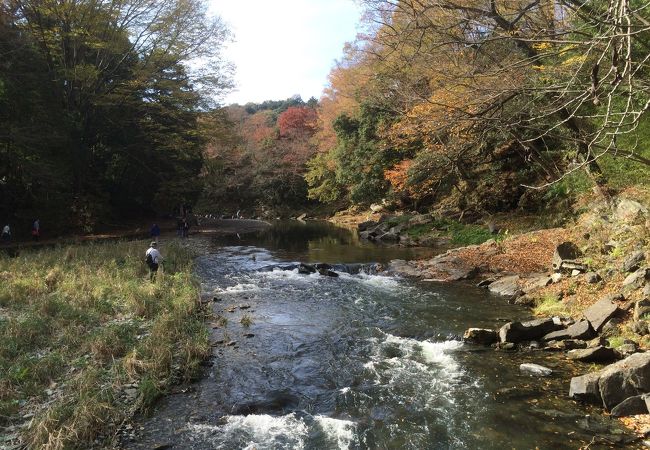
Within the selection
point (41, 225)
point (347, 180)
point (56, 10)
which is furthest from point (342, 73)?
point (41, 225)

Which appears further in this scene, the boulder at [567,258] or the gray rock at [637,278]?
the boulder at [567,258]

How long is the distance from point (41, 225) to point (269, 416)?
75.3 ft

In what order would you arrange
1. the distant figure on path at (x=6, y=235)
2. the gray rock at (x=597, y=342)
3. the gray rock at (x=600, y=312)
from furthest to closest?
the distant figure on path at (x=6, y=235)
the gray rock at (x=600, y=312)
the gray rock at (x=597, y=342)

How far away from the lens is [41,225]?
2386cm

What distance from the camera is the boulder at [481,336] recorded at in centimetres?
867

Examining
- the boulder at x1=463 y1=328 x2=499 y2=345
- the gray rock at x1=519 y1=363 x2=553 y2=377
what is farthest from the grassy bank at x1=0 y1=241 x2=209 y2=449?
the gray rock at x1=519 y1=363 x2=553 y2=377

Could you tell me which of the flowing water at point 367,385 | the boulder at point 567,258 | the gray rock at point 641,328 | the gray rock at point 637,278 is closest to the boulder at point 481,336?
the flowing water at point 367,385

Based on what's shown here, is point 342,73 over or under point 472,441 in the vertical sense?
over

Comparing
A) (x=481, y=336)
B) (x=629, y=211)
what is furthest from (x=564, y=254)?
(x=481, y=336)

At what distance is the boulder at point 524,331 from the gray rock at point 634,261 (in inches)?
101

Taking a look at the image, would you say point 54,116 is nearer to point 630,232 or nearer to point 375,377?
point 375,377

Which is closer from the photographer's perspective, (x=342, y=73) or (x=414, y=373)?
(x=414, y=373)

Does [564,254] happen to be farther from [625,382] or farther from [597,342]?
[625,382]

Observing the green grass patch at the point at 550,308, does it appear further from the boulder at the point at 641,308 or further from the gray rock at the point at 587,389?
the gray rock at the point at 587,389
